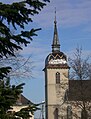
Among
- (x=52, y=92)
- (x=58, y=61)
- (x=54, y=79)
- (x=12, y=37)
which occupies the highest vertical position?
(x=58, y=61)

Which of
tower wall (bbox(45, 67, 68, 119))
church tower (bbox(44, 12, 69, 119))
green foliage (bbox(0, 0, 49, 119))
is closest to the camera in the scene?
green foliage (bbox(0, 0, 49, 119))

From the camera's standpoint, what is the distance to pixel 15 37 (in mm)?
7695

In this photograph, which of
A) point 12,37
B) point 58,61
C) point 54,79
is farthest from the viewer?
point 58,61

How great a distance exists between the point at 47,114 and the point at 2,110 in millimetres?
83072

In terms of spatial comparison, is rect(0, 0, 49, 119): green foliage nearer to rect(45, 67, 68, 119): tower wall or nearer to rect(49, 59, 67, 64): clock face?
rect(45, 67, 68, 119): tower wall

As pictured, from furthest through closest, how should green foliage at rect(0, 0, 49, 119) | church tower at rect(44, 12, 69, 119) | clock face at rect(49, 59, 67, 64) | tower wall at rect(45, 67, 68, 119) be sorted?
clock face at rect(49, 59, 67, 64) → church tower at rect(44, 12, 69, 119) → tower wall at rect(45, 67, 68, 119) → green foliage at rect(0, 0, 49, 119)

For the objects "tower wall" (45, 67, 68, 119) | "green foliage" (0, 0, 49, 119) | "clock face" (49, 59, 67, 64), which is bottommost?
"green foliage" (0, 0, 49, 119)

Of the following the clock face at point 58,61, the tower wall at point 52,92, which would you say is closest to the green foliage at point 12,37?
the tower wall at point 52,92

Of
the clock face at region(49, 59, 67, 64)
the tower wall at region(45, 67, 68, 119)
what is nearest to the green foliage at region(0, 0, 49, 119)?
the tower wall at region(45, 67, 68, 119)

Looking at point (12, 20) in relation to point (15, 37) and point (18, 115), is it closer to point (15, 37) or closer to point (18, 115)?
point (15, 37)

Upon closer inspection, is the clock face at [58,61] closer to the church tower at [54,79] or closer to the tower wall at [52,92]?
the church tower at [54,79]

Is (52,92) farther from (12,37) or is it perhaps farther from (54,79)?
(12,37)

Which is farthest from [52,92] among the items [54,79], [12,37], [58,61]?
[12,37]

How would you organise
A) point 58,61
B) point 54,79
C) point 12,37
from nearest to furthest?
point 12,37
point 54,79
point 58,61
